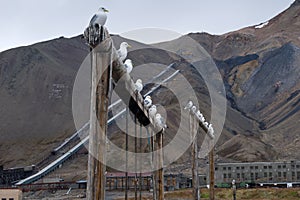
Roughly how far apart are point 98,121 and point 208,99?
96.7 meters

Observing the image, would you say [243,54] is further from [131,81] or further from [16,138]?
[131,81]

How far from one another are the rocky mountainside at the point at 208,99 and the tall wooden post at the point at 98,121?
194ft

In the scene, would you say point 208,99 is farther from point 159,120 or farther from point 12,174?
point 159,120

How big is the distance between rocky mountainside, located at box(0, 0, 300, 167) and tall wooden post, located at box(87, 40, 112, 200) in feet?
194

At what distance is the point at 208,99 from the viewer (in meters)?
101

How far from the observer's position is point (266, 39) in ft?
487

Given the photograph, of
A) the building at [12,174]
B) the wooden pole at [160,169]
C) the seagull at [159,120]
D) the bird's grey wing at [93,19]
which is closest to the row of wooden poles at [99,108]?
the bird's grey wing at [93,19]

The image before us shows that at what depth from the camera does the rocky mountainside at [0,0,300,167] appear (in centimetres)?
7688

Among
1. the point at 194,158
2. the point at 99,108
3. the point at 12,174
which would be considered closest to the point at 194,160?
the point at 194,158

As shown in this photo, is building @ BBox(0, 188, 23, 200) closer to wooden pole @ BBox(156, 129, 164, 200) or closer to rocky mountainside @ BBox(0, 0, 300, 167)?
wooden pole @ BBox(156, 129, 164, 200)

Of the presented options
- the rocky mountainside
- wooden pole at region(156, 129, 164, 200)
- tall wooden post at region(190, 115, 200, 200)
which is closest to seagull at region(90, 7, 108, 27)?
wooden pole at region(156, 129, 164, 200)

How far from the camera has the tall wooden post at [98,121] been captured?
482 centimetres

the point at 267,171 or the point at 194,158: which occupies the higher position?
the point at 267,171

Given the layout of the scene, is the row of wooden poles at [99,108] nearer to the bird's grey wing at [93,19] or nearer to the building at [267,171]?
the bird's grey wing at [93,19]
